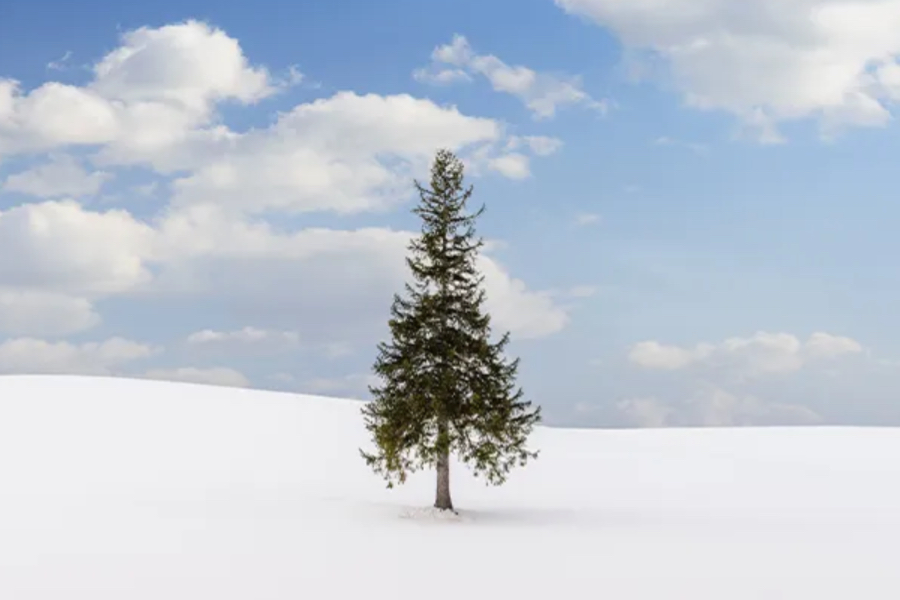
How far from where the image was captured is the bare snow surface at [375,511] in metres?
18.7

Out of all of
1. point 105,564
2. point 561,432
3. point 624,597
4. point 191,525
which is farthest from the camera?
point 561,432

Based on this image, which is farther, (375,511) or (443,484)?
(375,511)

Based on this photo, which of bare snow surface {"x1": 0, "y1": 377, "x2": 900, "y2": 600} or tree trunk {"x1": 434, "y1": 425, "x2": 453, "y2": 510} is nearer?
bare snow surface {"x1": 0, "y1": 377, "x2": 900, "y2": 600}

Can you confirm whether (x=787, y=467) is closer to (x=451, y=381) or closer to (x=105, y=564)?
(x=451, y=381)

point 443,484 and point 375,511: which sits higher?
point 443,484

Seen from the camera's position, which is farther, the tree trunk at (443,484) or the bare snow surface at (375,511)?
the tree trunk at (443,484)

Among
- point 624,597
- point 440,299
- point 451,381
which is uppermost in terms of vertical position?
point 440,299

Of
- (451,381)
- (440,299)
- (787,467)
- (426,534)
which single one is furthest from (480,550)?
(787,467)

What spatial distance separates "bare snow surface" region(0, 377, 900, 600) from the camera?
18.7 m

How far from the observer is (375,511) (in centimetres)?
3064

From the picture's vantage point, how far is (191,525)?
2666 cm

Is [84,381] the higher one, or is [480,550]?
[84,381]

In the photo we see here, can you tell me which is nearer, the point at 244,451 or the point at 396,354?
the point at 396,354

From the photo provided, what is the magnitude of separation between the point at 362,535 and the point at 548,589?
8.14 meters
